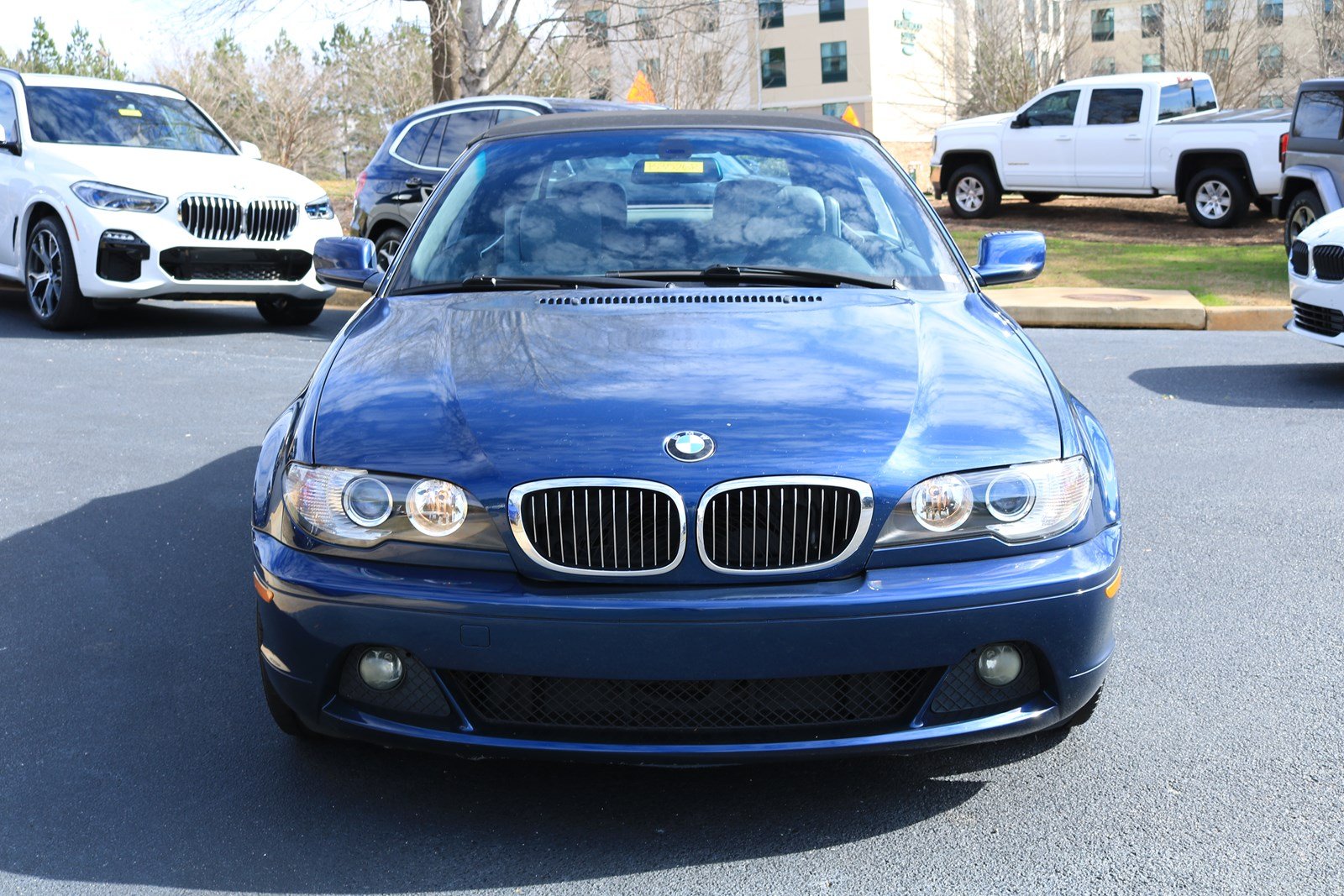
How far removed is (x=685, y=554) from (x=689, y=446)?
0.23 m

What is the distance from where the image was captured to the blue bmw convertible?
2.90 m

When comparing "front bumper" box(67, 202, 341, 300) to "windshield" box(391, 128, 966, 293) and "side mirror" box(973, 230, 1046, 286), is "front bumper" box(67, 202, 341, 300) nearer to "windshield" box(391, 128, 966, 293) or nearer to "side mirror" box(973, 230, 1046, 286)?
"windshield" box(391, 128, 966, 293)

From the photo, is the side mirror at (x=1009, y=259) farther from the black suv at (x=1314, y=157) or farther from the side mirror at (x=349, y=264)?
the black suv at (x=1314, y=157)

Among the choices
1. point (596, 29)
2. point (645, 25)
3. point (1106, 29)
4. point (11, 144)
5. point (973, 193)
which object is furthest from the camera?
point (1106, 29)

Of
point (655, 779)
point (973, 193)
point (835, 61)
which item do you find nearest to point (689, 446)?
point (655, 779)

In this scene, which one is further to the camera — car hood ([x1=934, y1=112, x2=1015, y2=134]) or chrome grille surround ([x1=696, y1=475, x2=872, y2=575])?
car hood ([x1=934, y1=112, x2=1015, y2=134])

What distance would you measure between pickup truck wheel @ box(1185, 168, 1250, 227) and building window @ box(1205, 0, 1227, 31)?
59.6ft

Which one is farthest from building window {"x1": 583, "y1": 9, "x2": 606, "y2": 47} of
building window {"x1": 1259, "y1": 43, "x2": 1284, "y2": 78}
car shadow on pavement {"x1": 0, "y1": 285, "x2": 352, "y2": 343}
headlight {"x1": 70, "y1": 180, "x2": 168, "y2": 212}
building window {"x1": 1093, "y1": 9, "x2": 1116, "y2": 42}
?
building window {"x1": 1093, "y1": 9, "x2": 1116, "y2": 42}

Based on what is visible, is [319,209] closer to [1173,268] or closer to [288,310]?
[288,310]

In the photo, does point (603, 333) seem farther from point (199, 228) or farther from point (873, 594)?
point (199, 228)

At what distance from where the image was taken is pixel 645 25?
25.5 m

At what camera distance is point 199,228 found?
34.6ft

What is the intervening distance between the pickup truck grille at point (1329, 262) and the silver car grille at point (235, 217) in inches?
279

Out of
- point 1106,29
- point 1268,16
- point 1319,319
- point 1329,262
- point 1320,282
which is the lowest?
point 1319,319
